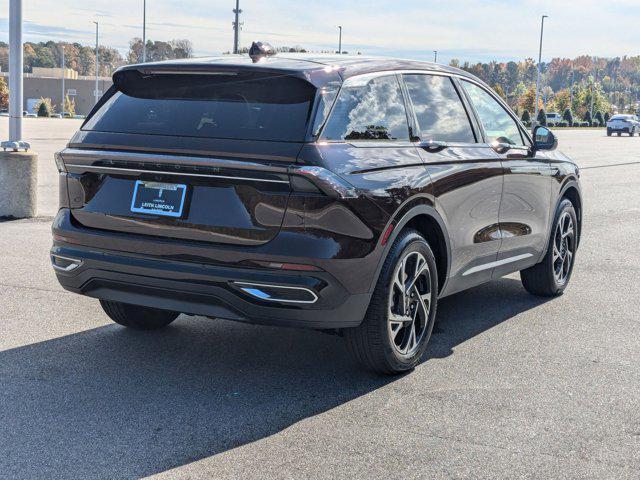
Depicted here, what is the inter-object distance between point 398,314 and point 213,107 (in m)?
1.53

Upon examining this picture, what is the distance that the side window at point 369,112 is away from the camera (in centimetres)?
479

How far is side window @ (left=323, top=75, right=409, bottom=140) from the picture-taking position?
4785mm

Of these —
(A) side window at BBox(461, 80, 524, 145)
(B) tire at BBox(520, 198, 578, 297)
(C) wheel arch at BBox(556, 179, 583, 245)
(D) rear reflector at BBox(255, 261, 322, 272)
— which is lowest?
(B) tire at BBox(520, 198, 578, 297)

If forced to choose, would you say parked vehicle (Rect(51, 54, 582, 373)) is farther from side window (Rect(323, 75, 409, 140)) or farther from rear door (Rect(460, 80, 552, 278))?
rear door (Rect(460, 80, 552, 278))

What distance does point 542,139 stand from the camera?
7082 mm

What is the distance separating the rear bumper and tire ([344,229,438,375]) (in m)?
0.18

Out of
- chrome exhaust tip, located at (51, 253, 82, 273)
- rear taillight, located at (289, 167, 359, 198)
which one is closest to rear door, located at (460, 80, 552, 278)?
rear taillight, located at (289, 167, 359, 198)

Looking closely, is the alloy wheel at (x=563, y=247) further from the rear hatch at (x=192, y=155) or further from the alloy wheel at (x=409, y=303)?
the rear hatch at (x=192, y=155)

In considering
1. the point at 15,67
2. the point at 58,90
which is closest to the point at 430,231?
the point at 15,67

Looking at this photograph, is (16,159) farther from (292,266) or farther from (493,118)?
(292,266)

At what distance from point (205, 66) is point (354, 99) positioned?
32.0 inches

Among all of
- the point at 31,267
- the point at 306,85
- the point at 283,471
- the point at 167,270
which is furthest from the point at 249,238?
the point at 31,267

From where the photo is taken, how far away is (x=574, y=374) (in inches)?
211

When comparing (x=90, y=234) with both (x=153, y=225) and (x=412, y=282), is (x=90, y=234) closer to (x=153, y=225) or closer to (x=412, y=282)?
(x=153, y=225)
